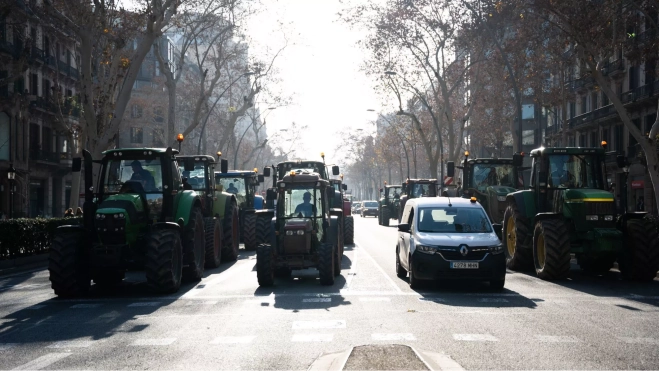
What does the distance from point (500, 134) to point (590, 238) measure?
45.3m

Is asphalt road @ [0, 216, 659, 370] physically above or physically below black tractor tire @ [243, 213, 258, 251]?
below

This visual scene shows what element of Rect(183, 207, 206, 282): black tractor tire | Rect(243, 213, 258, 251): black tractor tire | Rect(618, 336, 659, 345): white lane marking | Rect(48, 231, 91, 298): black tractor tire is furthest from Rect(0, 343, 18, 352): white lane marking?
Rect(243, 213, 258, 251): black tractor tire

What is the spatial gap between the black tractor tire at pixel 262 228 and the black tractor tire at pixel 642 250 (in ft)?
26.8

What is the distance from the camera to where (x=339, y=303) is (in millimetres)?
14367

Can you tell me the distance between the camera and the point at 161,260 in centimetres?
1552

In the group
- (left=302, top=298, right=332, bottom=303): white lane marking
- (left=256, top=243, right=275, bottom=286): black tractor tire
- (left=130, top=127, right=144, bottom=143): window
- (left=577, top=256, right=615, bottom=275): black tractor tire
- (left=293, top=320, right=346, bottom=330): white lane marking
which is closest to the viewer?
(left=293, top=320, right=346, bottom=330): white lane marking

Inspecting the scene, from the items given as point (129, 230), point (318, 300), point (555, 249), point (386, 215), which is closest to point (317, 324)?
point (318, 300)

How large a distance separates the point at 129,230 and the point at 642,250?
10.3 metres

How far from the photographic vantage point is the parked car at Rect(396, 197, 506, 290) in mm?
15797

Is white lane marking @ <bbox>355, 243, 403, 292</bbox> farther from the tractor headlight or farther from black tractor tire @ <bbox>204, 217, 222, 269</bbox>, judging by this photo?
black tractor tire @ <bbox>204, 217, 222, 269</bbox>

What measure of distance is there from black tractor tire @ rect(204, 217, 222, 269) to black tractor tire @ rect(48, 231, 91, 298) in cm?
577

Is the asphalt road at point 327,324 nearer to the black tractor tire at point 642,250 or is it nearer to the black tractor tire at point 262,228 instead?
the black tractor tire at point 642,250

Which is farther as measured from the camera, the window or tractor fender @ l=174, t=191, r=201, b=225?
the window

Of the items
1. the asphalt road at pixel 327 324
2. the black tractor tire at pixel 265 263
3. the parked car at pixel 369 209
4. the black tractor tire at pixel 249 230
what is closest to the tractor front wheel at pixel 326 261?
the asphalt road at pixel 327 324
